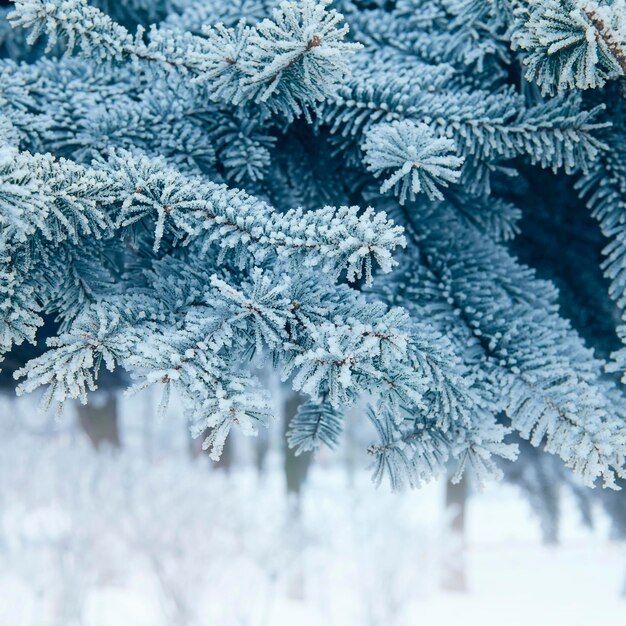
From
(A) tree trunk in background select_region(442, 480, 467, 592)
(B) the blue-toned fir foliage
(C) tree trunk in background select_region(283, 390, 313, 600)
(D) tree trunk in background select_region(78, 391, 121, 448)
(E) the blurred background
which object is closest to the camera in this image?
(B) the blue-toned fir foliage

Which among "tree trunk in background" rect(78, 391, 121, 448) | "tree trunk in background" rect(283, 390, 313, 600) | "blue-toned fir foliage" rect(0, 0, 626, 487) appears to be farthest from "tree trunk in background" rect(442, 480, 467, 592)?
"blue-toned fir foliage" rect(0, 0, 626, 487)

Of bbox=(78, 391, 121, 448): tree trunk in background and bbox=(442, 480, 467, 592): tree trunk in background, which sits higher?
bbox=(78, 391, 121, 448): tree trunk in background

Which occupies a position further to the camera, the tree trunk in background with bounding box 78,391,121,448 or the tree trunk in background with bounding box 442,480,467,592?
the tree trunk in background with bounding box 442,480,467,592

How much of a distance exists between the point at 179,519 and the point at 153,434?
655 cm

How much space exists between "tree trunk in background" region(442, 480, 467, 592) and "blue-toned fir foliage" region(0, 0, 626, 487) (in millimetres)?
2958

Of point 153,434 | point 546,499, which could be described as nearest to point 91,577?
point 546,499

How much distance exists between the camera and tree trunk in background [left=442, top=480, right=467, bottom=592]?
11.4ft

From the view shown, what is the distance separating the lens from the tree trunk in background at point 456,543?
347cm

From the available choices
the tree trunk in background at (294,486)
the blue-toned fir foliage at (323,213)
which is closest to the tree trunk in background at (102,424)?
the tree trunk in background at (294,486)

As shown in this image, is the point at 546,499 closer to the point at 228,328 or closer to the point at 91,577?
the point at 228,328

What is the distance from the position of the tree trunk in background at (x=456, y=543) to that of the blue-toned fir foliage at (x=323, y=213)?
2.96 m

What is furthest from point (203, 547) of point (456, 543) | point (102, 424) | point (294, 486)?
point (456, 543)

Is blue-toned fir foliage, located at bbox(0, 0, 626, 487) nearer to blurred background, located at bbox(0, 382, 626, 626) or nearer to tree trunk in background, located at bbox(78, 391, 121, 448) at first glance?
blurred background, located at bbox(0, 382, 626, 626)

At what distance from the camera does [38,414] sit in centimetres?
46
